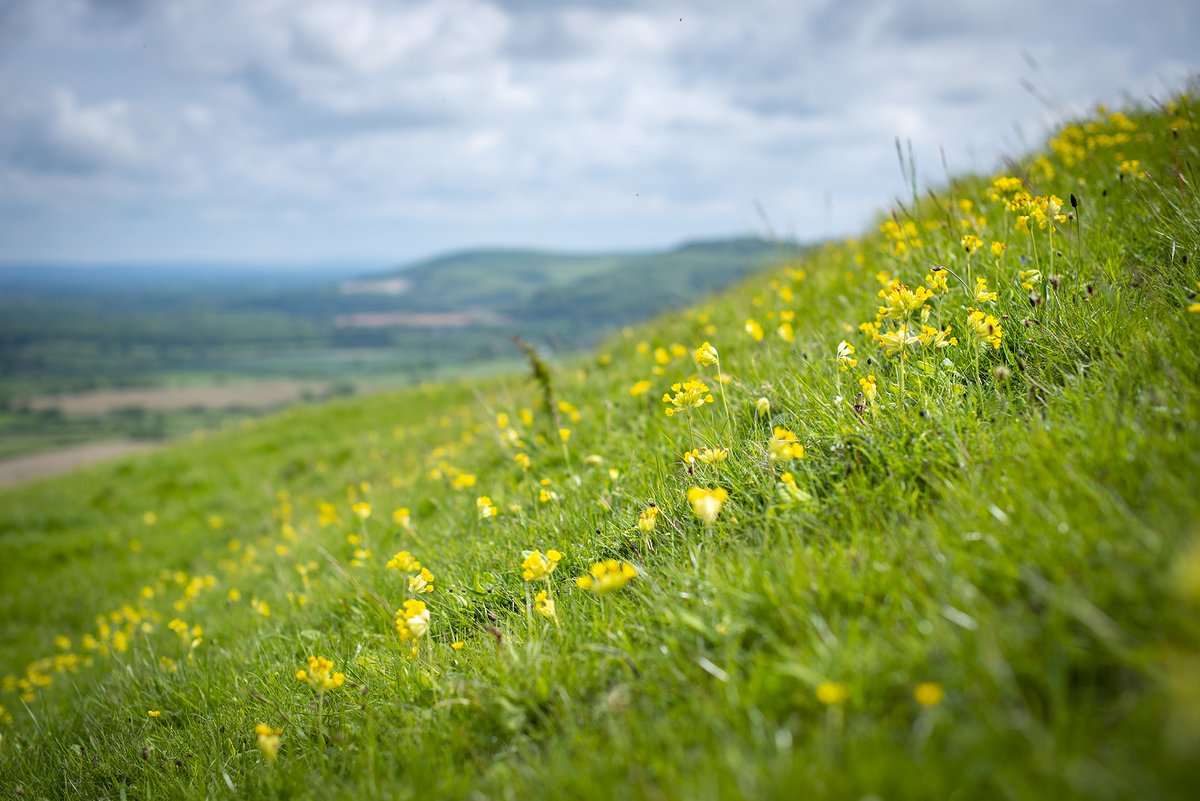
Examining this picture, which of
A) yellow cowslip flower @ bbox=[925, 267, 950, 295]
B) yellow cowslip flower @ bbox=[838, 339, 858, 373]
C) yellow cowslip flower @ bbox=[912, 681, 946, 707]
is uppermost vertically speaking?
yellow cowslip flower @ bbox=[925, 267, 950, 295]

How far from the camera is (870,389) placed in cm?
321

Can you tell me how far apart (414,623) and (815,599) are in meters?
1.86

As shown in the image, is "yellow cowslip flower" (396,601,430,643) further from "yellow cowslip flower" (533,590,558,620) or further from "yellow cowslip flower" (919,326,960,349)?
"yellow cowslip flower" (919,326,960,349)

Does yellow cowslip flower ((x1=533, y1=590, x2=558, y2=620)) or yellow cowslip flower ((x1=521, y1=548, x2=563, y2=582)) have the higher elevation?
yellow cowslip flower ((x1=521, y1=548, x2=563, y2=582))

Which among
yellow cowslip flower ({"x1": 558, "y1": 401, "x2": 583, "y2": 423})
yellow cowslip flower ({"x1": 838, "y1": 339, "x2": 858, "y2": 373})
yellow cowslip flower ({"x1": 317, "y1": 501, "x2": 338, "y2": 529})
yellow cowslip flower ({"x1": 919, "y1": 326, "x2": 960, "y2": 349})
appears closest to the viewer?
yellow cowslip flower ({"x1": 919, "y1": 326, "x2": 960, "y2": 349})

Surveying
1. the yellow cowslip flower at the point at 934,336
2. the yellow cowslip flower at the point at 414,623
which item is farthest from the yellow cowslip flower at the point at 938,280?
the yellow cowslip flower at the point at 414,623

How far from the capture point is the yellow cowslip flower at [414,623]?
3033 millimetres

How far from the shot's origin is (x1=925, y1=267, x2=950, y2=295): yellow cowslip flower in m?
3.65

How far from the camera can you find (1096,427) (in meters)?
2.45

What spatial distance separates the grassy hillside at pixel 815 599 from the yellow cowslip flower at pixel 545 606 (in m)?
0.04

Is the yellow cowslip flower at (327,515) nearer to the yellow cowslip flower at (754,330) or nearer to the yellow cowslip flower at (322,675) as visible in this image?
the yellow cowslip flower at (322,675)

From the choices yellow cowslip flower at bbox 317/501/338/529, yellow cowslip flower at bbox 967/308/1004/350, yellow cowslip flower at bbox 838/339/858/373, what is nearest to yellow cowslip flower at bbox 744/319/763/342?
yellow cowslip flower at bbox 838/339/858/373

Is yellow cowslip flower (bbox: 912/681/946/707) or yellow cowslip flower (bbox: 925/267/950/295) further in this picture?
yellow cowslip flower (bbox: 925/267/950/295)

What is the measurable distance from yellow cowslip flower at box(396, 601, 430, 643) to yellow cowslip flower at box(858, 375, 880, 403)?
2.44m
